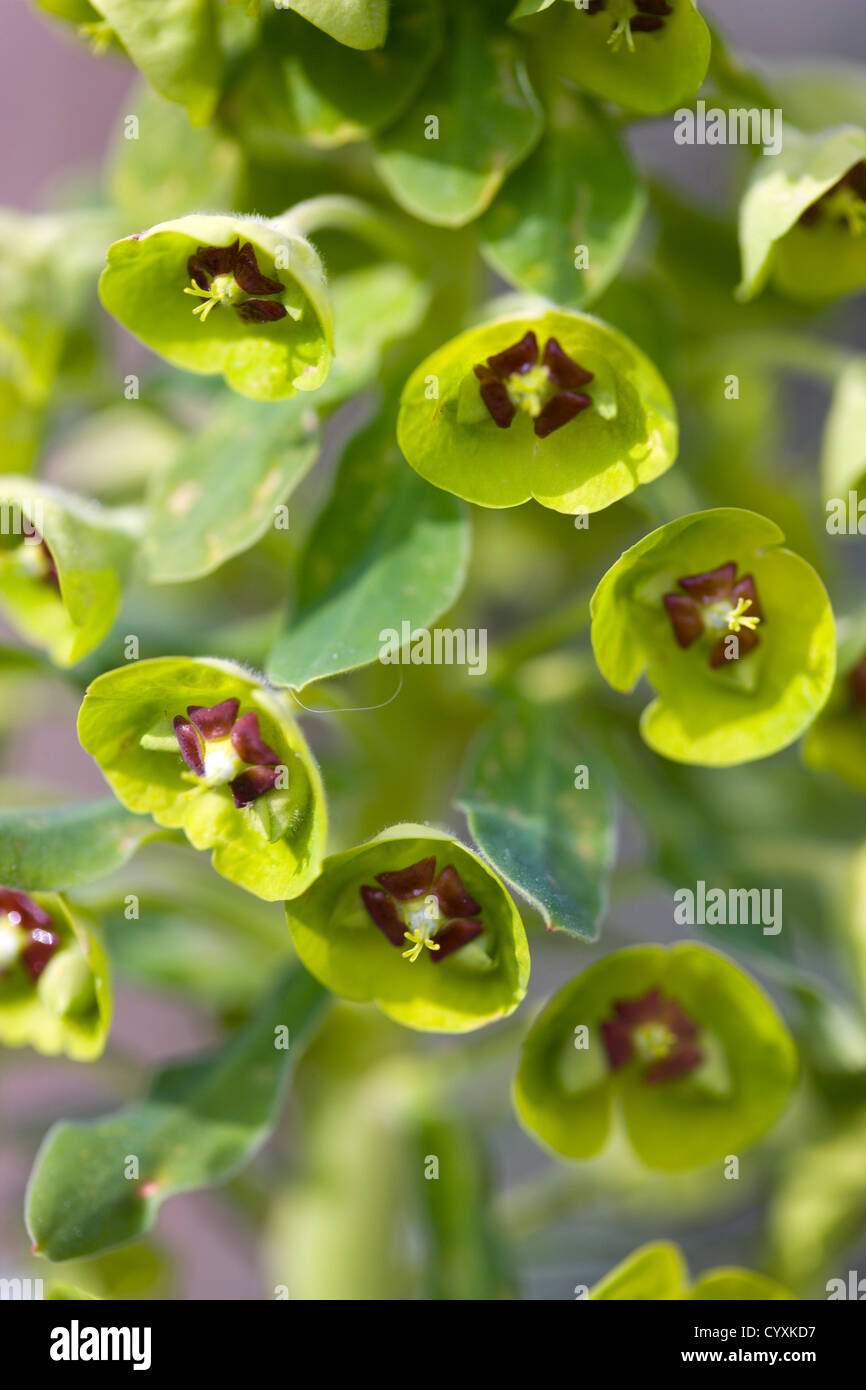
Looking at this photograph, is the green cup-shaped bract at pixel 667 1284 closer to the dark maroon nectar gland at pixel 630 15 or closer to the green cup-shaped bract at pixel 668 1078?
the green cup-shaped bract at pixel 668 1078

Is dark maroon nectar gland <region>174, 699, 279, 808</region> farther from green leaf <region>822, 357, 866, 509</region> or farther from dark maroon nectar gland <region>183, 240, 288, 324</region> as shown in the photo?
green leaf <region>822, 357, 866, 509</region>

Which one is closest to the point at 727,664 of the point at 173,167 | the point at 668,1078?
the point at 668,1078

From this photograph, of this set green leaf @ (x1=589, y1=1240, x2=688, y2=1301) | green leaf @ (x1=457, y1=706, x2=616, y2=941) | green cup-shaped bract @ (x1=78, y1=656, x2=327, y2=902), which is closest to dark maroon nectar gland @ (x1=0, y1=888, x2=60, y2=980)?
green cup-shaped bract @ (x1=78, y1=656, x2=327, y2=902)

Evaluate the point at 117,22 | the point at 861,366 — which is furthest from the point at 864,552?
the point at 117,22

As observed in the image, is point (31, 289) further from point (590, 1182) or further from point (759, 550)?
point (590, 1182)
